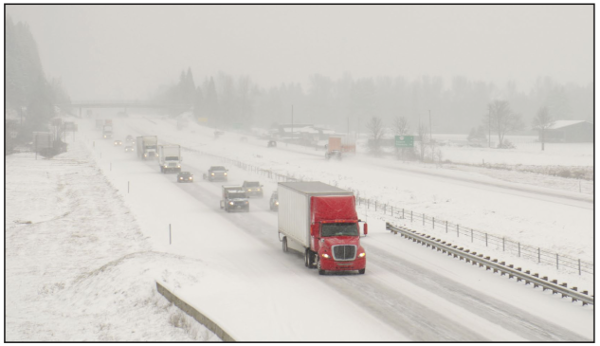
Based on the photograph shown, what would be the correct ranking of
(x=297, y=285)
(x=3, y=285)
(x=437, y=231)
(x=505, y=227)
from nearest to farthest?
(x=297, y=285)
(x=3, y=285)
(x=437, y=231)
(x=505, y=227)

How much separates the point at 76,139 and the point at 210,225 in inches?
4861

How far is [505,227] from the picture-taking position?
46938 millimetres

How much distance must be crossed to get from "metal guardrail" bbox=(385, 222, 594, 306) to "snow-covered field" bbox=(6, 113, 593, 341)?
40 centimetres

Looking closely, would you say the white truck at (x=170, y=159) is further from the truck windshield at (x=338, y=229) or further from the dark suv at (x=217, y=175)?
the truck windshield at (x=338, y=229)

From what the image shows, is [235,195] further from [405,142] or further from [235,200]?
[405,142]

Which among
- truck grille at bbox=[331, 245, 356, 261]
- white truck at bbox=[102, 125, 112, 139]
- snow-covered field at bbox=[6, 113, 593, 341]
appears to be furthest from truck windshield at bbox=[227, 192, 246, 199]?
white truck at bbox=[102, 125, 112, 139]

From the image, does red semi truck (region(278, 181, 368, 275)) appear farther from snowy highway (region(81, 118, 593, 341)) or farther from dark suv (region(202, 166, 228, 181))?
dark suv (region(202, 166, 228, 181))

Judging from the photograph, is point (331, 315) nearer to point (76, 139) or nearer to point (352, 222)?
point (352, 222)

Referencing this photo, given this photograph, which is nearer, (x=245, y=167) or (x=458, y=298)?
(x=458, y=298)

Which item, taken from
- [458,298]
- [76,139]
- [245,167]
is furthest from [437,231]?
[76,139]

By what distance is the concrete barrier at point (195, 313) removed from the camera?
846 inches

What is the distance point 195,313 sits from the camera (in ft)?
78.9

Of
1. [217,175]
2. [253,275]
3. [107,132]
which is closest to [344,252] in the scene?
[253,275]

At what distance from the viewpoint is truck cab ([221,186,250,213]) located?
51031 mm
